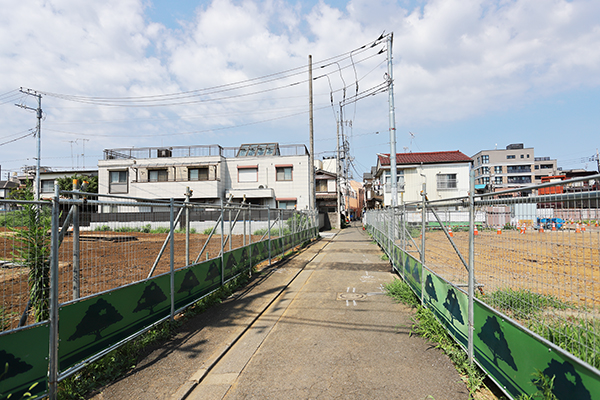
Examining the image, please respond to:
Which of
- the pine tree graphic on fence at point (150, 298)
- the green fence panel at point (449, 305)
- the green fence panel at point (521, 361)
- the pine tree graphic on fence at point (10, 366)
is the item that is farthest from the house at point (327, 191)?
the pine tree graphic on fence at point (10, 366)

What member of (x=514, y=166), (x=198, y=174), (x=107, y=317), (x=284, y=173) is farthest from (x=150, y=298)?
(x=514, y=166)

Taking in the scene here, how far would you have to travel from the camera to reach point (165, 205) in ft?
16.7

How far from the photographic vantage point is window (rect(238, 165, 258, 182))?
32562 mm

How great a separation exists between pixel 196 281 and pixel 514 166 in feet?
261

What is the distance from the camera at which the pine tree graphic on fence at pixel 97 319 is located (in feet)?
11.6

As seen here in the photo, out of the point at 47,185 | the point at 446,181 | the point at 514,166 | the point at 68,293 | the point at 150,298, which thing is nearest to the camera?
the point at 68,293

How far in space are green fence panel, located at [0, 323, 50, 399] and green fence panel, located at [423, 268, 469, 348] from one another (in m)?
4.44

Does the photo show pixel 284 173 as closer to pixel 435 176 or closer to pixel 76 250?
pixel 435 176

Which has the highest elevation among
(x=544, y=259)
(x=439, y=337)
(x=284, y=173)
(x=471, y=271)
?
(x=284, y=173)

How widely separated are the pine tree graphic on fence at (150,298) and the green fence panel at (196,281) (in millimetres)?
477

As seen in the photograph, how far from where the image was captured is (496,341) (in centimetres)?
314

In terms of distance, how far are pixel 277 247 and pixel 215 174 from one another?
21.4m

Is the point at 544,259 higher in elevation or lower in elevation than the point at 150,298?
higher

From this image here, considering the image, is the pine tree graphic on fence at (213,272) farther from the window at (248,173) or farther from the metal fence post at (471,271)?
the window at (248,173)
